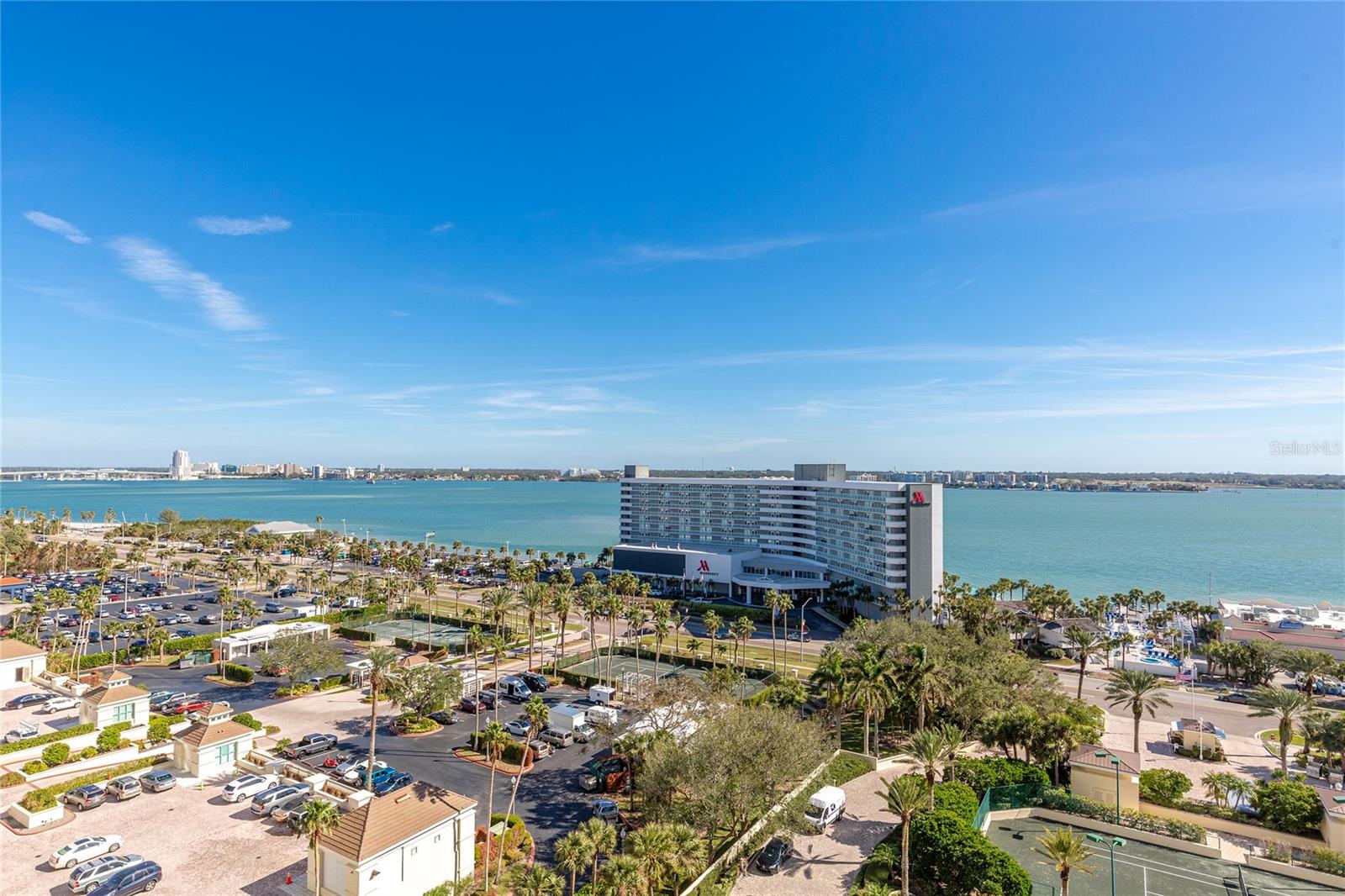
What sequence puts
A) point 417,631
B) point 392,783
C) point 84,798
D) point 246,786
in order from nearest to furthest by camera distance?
1. point 84,798
2. point 246,786
3. point 392,783
4. point 417,631

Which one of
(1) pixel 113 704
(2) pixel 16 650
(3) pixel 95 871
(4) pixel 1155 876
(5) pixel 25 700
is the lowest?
(4) pixel 1155 876

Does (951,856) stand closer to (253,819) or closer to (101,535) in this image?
(253,819)

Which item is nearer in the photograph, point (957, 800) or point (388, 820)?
point (388, 820)

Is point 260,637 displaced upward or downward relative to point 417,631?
upward

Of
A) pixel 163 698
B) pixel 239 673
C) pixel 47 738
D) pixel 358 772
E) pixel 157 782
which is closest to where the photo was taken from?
pixel 157 782

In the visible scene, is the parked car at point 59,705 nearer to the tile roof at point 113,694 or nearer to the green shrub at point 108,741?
the tile roof at point 113,694

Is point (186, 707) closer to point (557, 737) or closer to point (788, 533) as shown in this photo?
point (557, 737)

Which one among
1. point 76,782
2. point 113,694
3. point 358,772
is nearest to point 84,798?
point 76,782

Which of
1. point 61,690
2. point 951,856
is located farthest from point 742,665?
point 61,690
